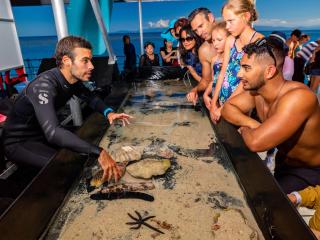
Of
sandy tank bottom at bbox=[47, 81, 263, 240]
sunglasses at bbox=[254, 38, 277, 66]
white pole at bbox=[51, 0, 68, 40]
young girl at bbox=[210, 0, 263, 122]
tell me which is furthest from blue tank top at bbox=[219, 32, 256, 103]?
white pole at bbox=[51, 0, 68, 40]

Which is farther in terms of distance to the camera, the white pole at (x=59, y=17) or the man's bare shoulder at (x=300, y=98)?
the white pole at (x=59, y=17)

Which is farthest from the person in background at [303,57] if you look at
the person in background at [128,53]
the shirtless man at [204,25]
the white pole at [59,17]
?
the white pole at [59,17]

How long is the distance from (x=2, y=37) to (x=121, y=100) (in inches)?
121

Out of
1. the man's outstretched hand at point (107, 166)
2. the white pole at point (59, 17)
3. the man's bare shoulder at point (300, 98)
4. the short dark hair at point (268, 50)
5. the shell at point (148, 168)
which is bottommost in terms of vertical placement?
the shell at point (148, 168)

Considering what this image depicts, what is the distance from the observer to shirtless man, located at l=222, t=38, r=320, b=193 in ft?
A: 5.76

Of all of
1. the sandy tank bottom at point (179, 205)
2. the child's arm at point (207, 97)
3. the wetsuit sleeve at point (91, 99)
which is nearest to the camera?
the sandy tank bottom at point (179, 205)

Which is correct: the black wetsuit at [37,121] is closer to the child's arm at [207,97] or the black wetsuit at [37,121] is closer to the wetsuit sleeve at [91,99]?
the wetsuit sleeve at [91,99]

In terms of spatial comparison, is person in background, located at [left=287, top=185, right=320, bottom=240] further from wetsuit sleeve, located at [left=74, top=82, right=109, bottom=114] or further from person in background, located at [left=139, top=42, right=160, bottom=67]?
person in background, located at [left=139, top=42, right=160, bottom=67]

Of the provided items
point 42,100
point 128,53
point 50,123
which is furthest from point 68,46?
point 128,53

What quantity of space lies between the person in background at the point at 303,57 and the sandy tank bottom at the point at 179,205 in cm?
449

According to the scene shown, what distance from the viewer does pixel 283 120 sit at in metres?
1.76

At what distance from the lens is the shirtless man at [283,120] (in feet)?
5.76

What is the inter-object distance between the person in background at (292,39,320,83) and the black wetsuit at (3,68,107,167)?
5.76 metres

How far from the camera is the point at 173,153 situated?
279 centimetres
